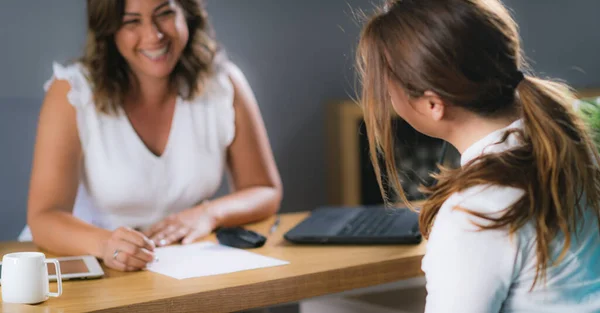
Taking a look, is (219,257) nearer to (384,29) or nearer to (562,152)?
(384,29)

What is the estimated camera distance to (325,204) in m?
3.60

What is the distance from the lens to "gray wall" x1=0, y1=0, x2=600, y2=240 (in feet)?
9.16

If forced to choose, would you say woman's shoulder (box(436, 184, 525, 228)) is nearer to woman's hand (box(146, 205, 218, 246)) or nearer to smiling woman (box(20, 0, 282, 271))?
woman's hand (box(146, 205, 218, 246))

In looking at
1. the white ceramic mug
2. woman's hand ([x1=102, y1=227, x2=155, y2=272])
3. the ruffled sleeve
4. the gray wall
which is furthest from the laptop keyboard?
the gray wall

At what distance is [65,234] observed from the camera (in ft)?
5.06

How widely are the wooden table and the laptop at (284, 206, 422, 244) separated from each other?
2 cm

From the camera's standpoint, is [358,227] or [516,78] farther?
[358,227]

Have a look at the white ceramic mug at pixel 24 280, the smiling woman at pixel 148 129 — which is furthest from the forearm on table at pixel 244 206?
the white ceramic mug at pixel 24 280

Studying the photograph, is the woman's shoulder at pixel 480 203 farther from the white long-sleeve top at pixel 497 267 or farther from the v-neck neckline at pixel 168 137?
the v-neck neckline at pixel 168 137

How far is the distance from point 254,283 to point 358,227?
421 millimetres

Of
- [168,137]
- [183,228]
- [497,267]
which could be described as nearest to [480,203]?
[497,267]

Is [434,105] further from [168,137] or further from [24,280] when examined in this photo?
[168,137]

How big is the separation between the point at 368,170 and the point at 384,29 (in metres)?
2.33

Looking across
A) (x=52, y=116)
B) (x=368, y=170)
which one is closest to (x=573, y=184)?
(x=52, y=116)
